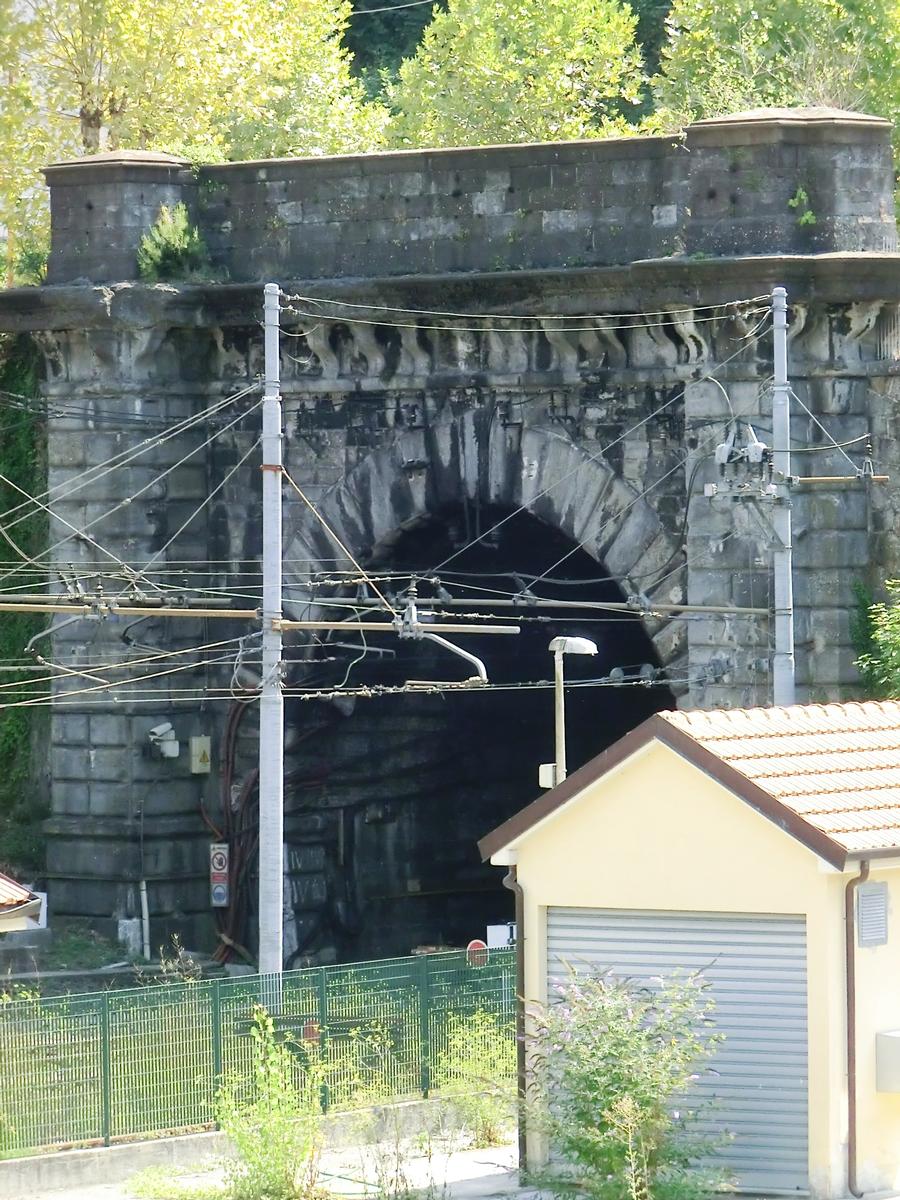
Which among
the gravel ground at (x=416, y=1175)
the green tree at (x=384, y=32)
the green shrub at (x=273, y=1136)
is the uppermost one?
the green tree at (x=384, y=32)

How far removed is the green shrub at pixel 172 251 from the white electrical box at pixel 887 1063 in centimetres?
1449

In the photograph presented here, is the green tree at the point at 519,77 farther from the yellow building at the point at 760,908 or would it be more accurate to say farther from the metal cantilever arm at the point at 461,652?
the yellow building at the point at 760,908

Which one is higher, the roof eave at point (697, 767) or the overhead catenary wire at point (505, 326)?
the overhead catenary wire at point (505, 326)

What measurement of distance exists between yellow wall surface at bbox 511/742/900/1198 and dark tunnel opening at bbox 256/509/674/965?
35.3 feet

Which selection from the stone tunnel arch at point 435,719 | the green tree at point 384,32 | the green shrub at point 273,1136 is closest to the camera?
the green shrub at point 273,1136

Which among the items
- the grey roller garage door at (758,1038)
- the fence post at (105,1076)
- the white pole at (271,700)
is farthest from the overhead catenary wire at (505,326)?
the grey roller garage door at (758,1038)

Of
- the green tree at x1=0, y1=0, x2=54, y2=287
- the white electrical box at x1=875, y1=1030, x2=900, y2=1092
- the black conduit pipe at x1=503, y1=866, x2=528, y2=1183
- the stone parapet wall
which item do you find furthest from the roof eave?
the green tree at x1=0, y1=0, x2=54, y2=287

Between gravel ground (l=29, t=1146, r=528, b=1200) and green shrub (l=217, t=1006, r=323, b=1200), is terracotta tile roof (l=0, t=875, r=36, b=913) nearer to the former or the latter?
green shrub (l=217, t=1006, r=323, b=1200)

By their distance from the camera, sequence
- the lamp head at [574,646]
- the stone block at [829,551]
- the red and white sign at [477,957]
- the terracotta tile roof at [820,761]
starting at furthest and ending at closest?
the stone block at [829,551] → the lamp head at [574,646] → the red and white sign at [477,957] → the terracotta tile roof at [820,761]

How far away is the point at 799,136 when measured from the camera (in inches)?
993

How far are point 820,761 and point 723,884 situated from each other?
1.10 metres

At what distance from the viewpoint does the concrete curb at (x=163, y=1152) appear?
61.8 feet

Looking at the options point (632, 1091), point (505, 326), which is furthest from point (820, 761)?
point (505, 326)

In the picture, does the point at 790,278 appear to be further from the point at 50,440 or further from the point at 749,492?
the point at 50,440
